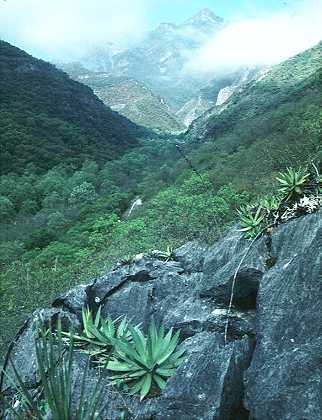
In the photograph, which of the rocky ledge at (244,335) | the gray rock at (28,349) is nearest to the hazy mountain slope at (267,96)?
the rocky ledge at (244,335)

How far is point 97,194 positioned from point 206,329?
1226 inches

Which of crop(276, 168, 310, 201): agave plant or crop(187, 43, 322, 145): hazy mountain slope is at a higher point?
crop(187, 43, 322, 145): hazy mountain slope

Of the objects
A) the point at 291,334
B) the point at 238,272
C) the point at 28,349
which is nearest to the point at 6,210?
the point at 28,349

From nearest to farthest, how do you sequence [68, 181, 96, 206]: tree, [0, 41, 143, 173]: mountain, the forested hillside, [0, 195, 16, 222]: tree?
the forested hillside → [0, 195, 16, 222]: tree → [68, 181, 96, 206]: tree → [0, 41, 143, 173]: mountain

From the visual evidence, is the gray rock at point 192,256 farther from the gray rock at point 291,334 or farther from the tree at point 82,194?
the tree at point 82,194

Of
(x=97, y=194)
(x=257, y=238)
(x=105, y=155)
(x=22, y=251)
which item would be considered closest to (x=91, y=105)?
(x=105, y=155)

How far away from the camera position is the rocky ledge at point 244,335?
4379 millimetres

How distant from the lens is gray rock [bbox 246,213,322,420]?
4234mm

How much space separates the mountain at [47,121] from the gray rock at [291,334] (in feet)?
143

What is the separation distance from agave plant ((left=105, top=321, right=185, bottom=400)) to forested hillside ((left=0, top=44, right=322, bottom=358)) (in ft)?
8.34

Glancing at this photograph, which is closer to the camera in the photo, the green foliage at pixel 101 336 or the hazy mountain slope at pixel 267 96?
the green foliage at pixel 101 336

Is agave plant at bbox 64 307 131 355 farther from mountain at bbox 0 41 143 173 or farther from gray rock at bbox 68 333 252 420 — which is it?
mountain at bbox 0 41 143 173

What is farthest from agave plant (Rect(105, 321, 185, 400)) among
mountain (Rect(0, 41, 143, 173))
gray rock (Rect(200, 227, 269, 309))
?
mountain (Rect(0, 41, 143, 173))

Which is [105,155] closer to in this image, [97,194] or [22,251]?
[97,194]
